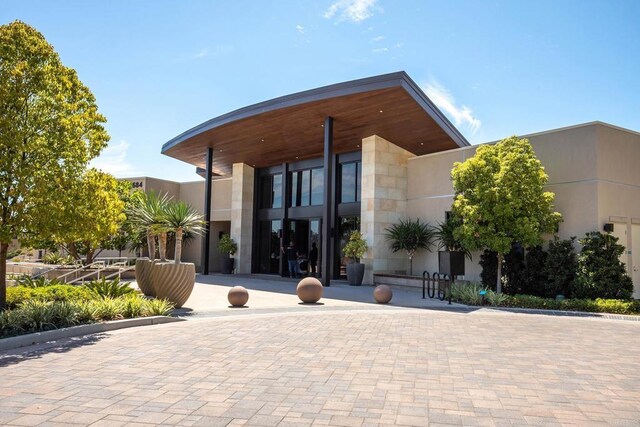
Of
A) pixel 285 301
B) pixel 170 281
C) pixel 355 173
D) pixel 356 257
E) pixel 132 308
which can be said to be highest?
pixel 355 173

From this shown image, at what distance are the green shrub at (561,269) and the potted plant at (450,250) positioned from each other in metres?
2.61

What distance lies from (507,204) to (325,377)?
10.7 meters

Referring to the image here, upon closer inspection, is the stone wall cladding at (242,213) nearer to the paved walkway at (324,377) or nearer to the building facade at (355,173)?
the building facade at (355,173)

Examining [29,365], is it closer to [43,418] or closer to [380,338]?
[43,418]

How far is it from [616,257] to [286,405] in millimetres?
12882

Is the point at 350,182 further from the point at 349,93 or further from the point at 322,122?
the point at 349,93

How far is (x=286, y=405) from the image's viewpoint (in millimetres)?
4805

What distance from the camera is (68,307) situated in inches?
340

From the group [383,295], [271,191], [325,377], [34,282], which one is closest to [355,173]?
[271,191]

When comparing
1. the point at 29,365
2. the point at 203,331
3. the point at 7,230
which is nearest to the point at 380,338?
the point at 203,331

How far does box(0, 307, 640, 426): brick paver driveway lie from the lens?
4543mm

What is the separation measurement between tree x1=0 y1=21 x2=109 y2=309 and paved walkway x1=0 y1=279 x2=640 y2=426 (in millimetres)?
2703

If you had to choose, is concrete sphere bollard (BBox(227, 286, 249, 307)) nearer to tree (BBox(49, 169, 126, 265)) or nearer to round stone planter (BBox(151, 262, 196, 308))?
round stone planter (BBox(151, 262, 196, 308))

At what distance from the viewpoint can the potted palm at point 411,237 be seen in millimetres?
19828
